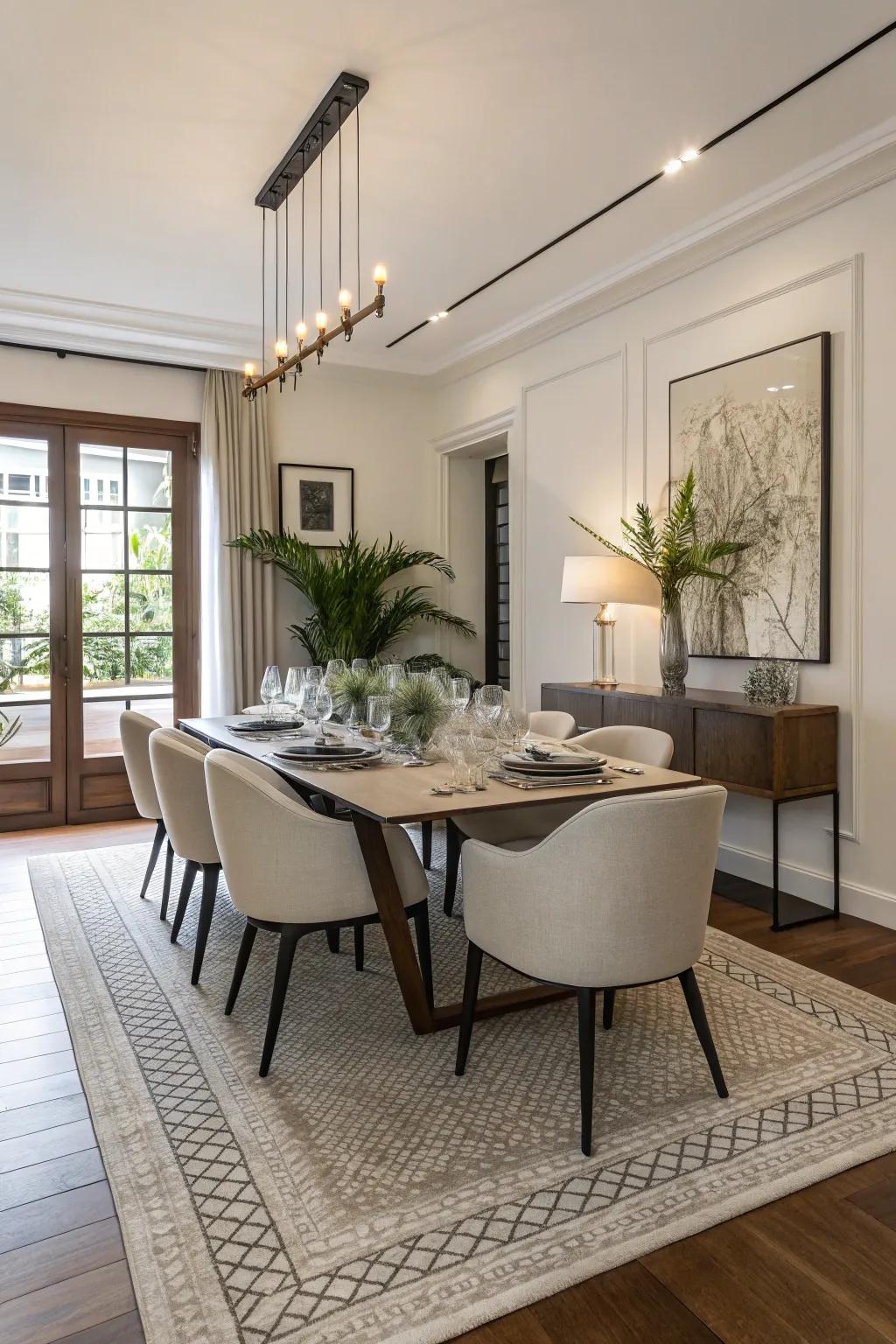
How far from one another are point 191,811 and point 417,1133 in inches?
53.5

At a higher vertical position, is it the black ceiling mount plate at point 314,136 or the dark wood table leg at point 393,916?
the black ceiling mount plate at point 314,136

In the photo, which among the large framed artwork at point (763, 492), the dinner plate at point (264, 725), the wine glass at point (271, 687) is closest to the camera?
the dinner plate at point (264, 725)

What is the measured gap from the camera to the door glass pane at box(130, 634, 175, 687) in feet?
19.1

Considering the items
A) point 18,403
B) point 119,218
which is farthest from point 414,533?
point 119,218

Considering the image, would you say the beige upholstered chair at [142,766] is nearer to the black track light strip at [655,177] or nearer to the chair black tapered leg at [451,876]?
the chair black tapered leg at [451,876]

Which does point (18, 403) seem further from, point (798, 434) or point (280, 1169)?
point (280, 1169)

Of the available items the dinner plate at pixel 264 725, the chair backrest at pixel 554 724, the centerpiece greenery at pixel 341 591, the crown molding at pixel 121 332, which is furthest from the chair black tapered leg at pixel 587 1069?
the crown molding at pixel 121 332

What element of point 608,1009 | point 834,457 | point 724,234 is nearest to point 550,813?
point 608,1009

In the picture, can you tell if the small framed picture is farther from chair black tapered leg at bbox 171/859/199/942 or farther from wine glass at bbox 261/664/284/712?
chair black tapered leg at bbox 171/859/199/942

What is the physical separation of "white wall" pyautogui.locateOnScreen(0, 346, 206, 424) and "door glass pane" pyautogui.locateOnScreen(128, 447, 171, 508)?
248 millimetres

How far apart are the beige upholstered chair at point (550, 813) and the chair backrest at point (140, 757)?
124 cm

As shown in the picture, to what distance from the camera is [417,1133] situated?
82.7 inches

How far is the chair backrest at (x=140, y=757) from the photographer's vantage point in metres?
3.57

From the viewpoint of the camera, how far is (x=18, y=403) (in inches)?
212
